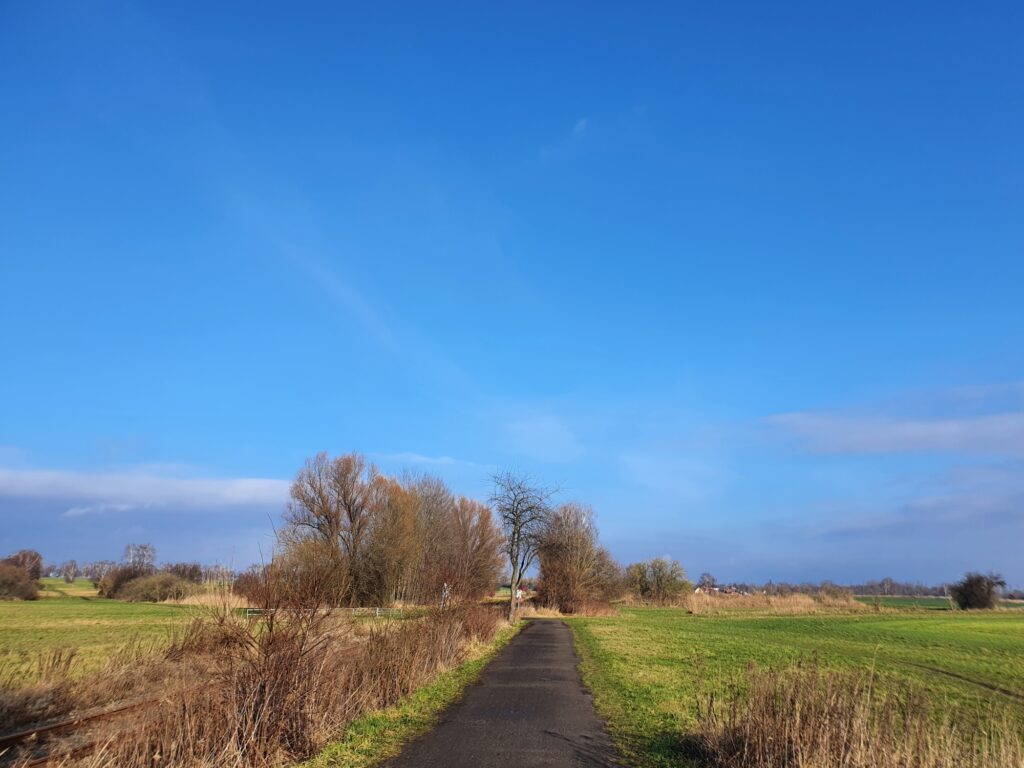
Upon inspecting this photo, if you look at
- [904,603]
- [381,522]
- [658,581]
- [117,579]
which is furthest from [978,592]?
[117,579]

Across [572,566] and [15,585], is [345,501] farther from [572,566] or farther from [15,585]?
[15,585]

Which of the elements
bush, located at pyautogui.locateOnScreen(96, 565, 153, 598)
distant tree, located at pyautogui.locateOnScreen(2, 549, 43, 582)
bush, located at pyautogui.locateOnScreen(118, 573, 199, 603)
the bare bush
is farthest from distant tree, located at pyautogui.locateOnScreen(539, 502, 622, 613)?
distant tree, located at pyautogui.locateOnScreen(2, 549, 43, 582)

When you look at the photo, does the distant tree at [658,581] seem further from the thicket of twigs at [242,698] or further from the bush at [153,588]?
the thicket of twigs at [242,698]

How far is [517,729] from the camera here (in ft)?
33.0

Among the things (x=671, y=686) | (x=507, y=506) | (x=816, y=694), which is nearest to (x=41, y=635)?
(x=507, y=506)

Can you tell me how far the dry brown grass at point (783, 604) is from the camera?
68.6 metres

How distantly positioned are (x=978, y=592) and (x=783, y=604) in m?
28.1

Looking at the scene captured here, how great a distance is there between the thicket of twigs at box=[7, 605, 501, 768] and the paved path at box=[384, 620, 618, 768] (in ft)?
5.10

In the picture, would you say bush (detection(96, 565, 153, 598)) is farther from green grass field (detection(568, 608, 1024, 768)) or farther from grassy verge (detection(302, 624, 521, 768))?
grassy verge (detection(302, 624, 521, 768))

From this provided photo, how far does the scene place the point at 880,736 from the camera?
6375mm

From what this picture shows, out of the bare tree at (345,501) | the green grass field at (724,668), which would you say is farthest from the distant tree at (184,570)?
the green grass field at (724,668)

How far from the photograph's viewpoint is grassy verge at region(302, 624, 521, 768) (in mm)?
8461

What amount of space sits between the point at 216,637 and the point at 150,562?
10991 centimetres

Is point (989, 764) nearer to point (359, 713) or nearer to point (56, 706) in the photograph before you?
point (359, 713)
